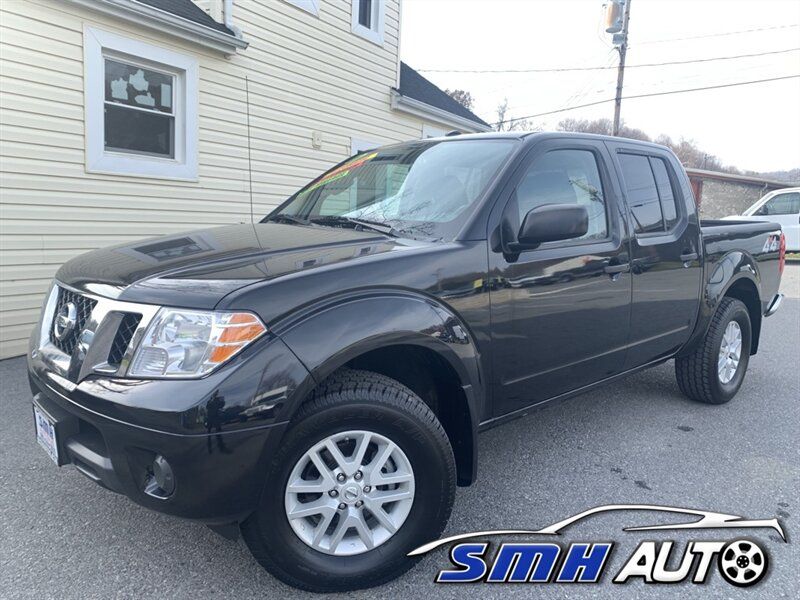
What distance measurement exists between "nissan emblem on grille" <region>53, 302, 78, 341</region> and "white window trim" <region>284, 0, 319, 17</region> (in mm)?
6910

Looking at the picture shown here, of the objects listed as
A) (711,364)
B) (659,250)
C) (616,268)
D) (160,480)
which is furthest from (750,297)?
(160,480)

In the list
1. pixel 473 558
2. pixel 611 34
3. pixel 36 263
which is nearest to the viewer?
pixel 473 558

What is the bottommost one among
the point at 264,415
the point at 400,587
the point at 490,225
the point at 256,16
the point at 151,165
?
the point at 400,587

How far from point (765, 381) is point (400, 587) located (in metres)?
4.40

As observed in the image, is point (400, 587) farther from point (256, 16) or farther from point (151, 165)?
point (256, 16)

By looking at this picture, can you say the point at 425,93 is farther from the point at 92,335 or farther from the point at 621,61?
the point at 621,61

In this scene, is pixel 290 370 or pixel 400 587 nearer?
pixel 290 370

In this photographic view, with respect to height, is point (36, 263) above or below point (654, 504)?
above

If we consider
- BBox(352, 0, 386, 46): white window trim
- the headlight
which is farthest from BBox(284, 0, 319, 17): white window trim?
the headlight

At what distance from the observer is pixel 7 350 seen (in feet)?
18.2

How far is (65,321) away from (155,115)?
16.1 feet

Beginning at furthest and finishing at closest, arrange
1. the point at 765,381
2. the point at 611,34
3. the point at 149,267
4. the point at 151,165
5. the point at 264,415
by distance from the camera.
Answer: the point at 611,34, the point at 151,165, the point at 765,381, the point at 149,267, the point at 264,415

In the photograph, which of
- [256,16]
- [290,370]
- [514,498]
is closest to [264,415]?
[290,370]

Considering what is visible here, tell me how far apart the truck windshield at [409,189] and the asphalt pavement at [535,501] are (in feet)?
4.68
